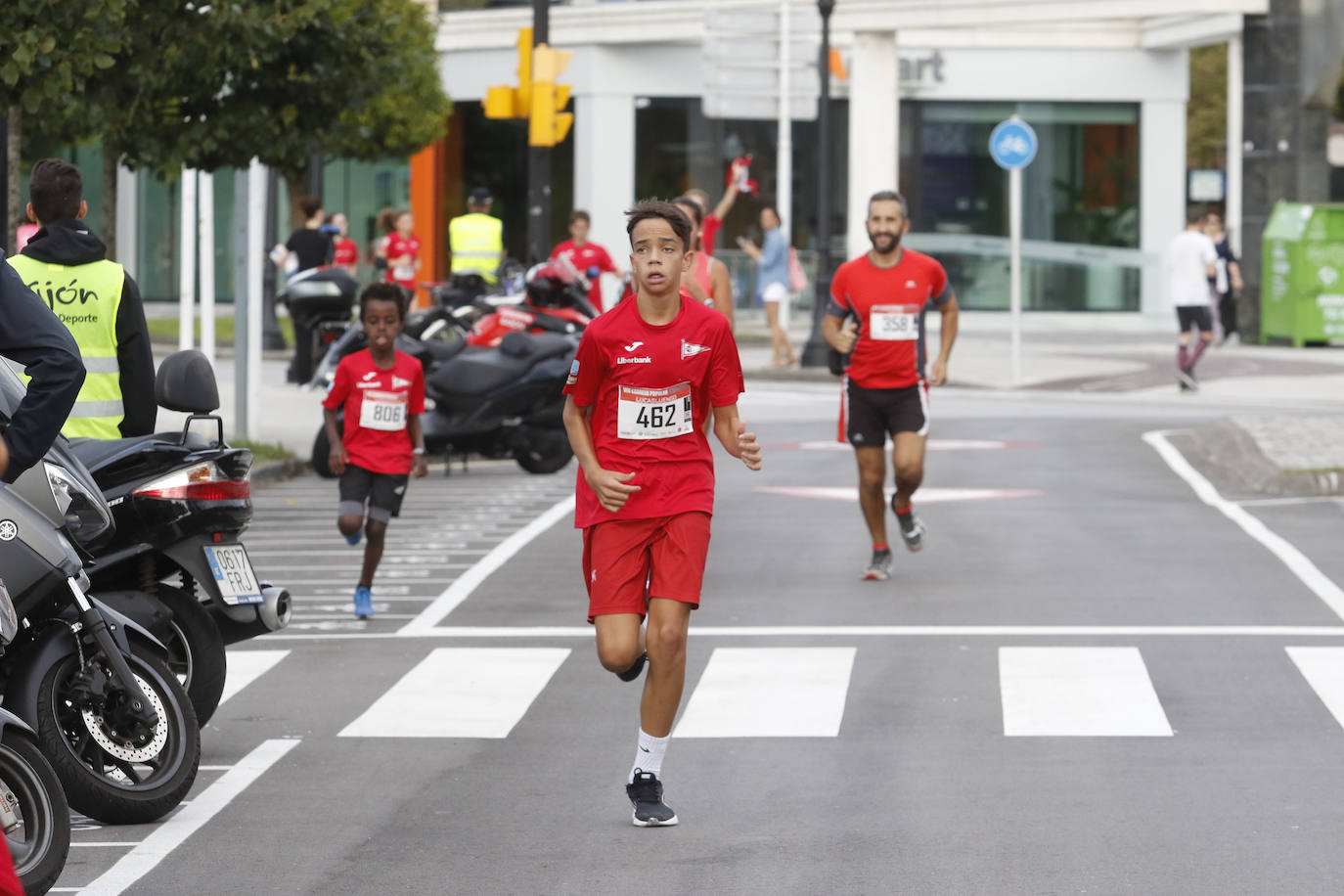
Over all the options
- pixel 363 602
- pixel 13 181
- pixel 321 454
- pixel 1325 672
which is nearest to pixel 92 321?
pixel 363 602

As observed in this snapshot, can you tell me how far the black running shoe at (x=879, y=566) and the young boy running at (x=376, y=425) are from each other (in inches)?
92.1

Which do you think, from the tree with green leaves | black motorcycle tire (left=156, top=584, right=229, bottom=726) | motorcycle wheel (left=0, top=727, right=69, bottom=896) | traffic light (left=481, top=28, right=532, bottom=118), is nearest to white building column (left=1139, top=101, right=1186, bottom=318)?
traffic light (left=481, top=28, right=532, bottom=118)

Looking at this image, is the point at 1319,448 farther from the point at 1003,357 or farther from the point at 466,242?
the point at 1003,357

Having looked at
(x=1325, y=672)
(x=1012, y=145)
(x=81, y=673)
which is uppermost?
(x=1012, y=145)

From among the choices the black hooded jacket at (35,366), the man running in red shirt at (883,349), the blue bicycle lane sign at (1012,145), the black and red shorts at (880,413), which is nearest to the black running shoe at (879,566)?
the man running in red shirt at (883,349)

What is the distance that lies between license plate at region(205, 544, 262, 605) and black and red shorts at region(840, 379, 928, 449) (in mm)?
4996

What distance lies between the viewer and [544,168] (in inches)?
943

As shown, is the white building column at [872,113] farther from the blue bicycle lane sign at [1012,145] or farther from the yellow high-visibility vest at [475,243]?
the yellow high-visibility vest at [475,243]

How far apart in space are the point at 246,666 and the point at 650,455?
331 cm

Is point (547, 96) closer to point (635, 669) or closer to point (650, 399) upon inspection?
point (650, 399)

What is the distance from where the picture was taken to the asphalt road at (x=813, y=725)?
6.64 metres

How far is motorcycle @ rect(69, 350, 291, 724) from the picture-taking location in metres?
7.68

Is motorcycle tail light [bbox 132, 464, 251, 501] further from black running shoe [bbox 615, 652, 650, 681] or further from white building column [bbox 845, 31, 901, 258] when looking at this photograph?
white building column [bbox 845, 31, 901, 258]

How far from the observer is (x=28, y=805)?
5895mm
